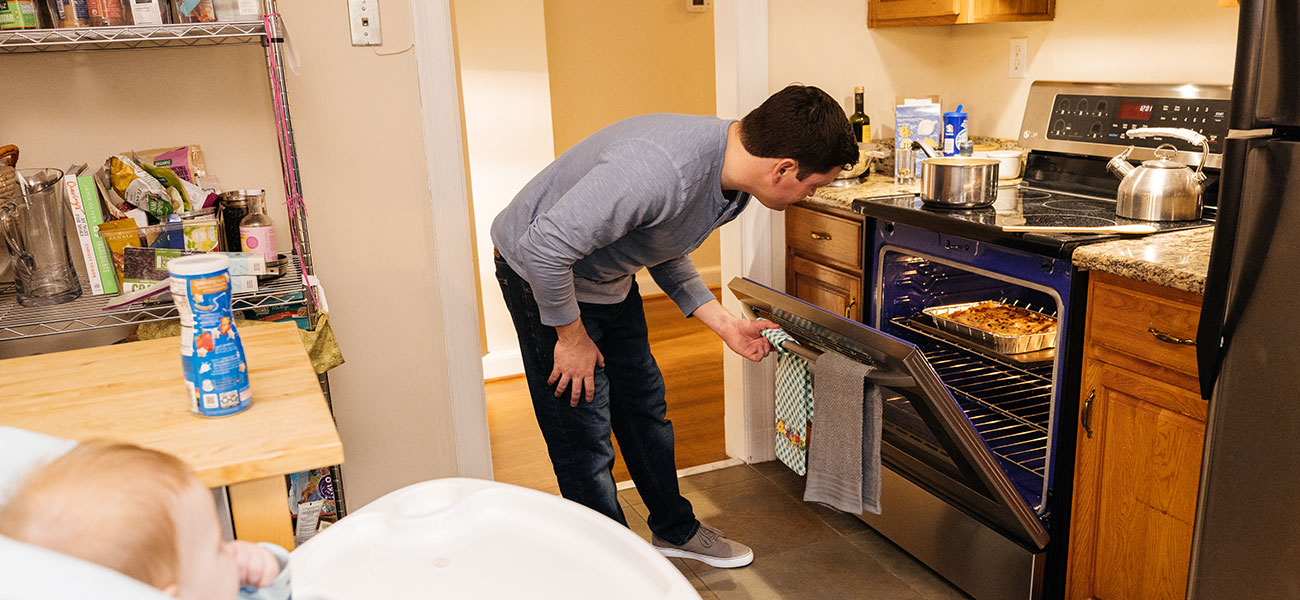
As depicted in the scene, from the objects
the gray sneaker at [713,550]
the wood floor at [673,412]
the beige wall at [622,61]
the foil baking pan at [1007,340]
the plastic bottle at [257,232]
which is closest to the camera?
the plastic bottle at [257,232]

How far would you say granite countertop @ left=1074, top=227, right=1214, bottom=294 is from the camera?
65.3 inches

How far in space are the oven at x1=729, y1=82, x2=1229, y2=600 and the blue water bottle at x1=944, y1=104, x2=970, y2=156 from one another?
19 centimetres

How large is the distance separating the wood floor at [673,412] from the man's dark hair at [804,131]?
1.49 meters

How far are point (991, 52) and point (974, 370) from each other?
1.11 meters

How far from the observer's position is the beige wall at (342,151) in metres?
2.12

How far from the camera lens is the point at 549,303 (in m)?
1.92

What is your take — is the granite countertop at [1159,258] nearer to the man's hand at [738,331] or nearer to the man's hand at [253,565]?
the man's hand at [738,331]

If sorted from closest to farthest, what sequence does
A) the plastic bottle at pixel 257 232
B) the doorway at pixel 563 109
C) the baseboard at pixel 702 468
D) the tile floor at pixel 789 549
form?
the plastic bottle at pixel 257 232 < the tile floor at pixel 789 549 < the baseboard at pixel 702 468 < the doorway at pixel 563 109

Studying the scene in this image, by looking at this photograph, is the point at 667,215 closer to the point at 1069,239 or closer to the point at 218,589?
the point at 1069,239

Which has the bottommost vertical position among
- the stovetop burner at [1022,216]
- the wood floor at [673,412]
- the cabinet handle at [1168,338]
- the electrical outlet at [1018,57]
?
the wood floor at [673,412]

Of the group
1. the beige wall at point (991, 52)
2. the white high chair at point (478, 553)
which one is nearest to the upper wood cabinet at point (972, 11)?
the beige wall at point (991, 52)

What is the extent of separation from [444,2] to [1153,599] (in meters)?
2.05

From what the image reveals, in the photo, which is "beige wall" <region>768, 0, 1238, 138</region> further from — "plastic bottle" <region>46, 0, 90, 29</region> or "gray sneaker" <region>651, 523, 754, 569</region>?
"plastic bottle" <region>46, 0, 90, 29</region>

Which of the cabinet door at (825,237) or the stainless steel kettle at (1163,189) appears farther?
the cabinet door at (825,237)
